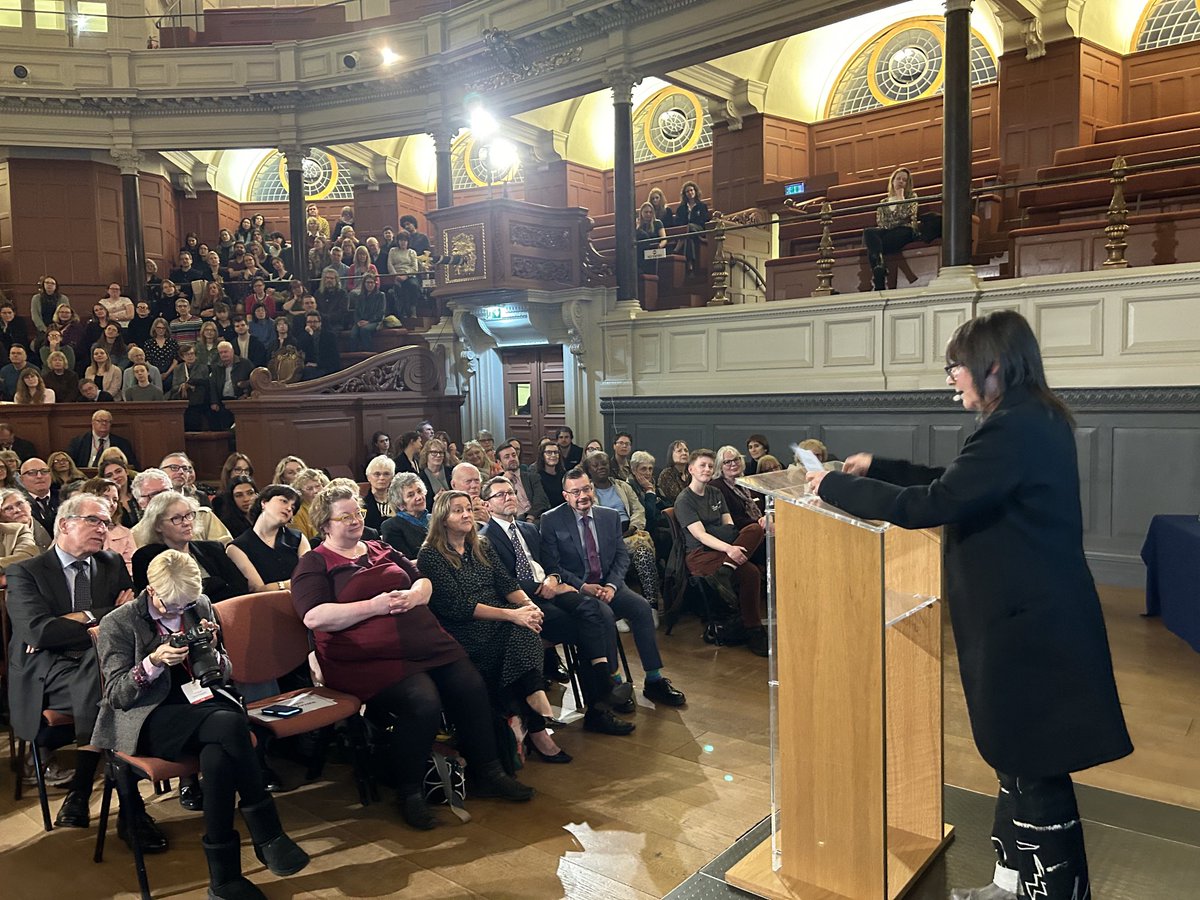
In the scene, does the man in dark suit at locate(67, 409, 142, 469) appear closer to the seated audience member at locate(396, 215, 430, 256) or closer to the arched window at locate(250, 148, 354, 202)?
the seated audience member at locate(396, 215, 430, 256)

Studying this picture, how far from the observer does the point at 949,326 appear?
7102 mm

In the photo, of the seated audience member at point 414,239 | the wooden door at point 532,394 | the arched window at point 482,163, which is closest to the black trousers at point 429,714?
the wooden door at point 532,394

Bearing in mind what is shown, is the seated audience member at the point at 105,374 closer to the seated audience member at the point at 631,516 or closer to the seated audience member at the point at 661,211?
the seated audience member at the point at 631,516

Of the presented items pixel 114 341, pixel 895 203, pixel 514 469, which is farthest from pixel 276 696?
pixel 114 341

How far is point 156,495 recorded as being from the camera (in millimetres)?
3643

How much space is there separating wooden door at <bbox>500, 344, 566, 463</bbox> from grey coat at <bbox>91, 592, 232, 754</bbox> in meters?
7.34

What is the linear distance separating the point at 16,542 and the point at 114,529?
460mm

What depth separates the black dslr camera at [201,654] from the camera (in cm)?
272

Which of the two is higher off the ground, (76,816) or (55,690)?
(55,690)

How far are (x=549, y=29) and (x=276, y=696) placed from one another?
832cm

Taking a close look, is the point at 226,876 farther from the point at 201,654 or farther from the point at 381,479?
the point at 381,479

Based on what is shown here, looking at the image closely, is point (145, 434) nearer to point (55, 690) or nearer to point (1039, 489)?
point (55, 690)

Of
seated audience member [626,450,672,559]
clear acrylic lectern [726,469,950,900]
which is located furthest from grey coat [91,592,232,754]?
seated audience member [626,450,672,559]

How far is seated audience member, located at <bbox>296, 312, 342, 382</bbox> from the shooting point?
9727 mm
